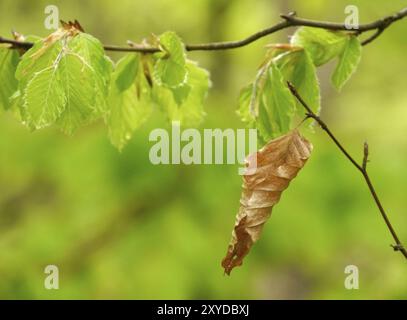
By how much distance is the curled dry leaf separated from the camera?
1073 millimetres

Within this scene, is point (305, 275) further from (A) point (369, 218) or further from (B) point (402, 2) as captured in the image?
(B) point (402, 2)

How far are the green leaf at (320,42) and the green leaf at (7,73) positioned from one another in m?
0.48

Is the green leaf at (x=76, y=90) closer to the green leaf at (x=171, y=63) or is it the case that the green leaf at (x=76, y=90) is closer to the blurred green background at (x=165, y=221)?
the green leaf at (x=171, y=63)

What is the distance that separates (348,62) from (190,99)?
32 cm

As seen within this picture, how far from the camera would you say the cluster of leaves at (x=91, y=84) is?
3.47 ft

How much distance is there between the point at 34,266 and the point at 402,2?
3.66 metres

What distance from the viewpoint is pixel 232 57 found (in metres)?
6.81

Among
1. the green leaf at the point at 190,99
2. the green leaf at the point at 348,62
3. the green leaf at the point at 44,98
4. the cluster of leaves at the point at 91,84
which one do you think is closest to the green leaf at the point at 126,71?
the cluster of leaves at the point at 91,84

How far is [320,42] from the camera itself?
1.31m

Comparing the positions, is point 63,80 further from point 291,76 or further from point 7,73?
point 291,76

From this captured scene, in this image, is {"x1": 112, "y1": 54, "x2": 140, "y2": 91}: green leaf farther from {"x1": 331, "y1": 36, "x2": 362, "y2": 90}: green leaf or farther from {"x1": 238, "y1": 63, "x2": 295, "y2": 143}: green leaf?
{"x1": 331, "y1": 36, "x2": 362, "y2": 90}: green leaf

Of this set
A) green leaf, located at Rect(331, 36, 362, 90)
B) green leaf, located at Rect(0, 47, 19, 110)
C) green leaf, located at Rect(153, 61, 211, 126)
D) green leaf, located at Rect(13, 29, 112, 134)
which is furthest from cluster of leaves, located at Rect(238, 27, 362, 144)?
green leaf, located at Rect(0, 47, 19, 110)

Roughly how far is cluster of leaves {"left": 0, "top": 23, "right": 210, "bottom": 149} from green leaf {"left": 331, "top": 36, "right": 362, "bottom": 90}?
0.83 ft

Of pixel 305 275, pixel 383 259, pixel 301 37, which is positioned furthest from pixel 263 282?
pixel 301 37
